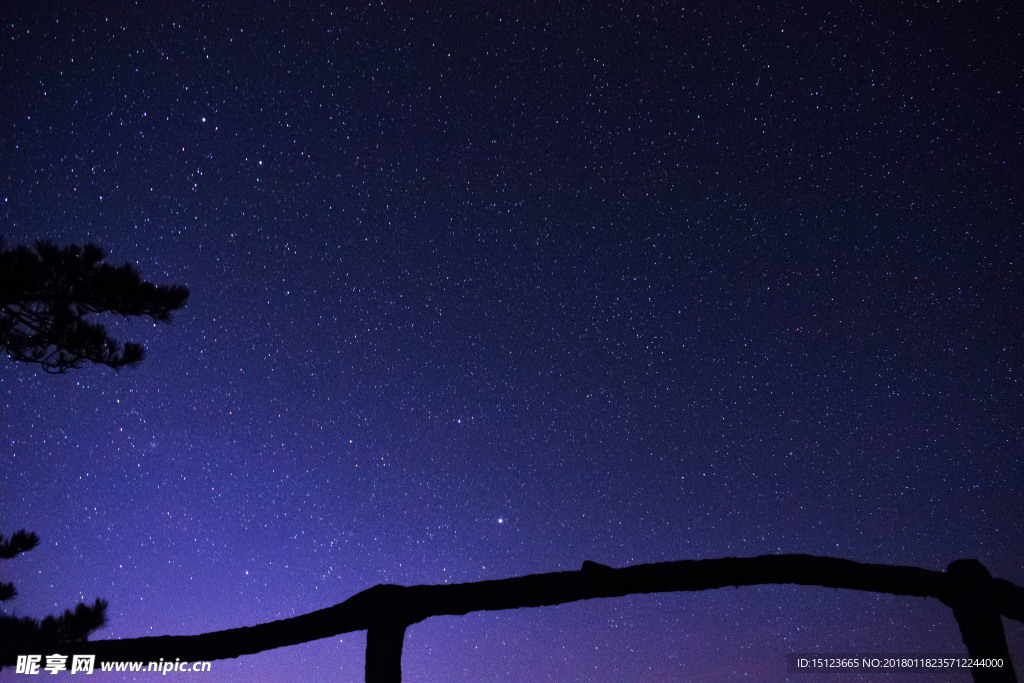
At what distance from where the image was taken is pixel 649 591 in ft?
8.48

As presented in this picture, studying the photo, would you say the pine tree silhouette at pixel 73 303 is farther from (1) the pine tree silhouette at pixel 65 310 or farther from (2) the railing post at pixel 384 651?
(2) the railing post at pixel 384 651

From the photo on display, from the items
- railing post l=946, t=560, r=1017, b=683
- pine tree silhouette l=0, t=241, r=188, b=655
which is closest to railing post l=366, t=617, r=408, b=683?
A: railing post l=946, t=560, r=1017, b=683

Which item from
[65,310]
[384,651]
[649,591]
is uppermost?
[65,310]

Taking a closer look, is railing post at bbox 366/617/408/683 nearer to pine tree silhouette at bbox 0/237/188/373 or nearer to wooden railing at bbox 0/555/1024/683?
wooden railing at bbox 0/555/1024/683

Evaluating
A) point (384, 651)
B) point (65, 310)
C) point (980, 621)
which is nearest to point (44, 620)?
point (65, 310)

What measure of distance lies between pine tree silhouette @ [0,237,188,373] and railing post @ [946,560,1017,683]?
23.6ft

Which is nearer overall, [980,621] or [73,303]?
[980,621]

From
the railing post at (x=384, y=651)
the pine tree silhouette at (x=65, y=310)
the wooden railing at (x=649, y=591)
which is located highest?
the pine tree silhouette at (x=65, y=310)

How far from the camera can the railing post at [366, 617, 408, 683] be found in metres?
2.50

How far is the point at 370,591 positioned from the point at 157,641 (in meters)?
1.02

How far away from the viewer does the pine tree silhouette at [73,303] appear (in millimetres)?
6602

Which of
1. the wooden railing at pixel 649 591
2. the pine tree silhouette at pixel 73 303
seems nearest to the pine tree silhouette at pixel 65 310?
the pine tree silhouette at pixel 73 303

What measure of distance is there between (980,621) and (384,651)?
228 cm

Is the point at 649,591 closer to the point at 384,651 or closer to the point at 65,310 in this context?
the point at 384,651
